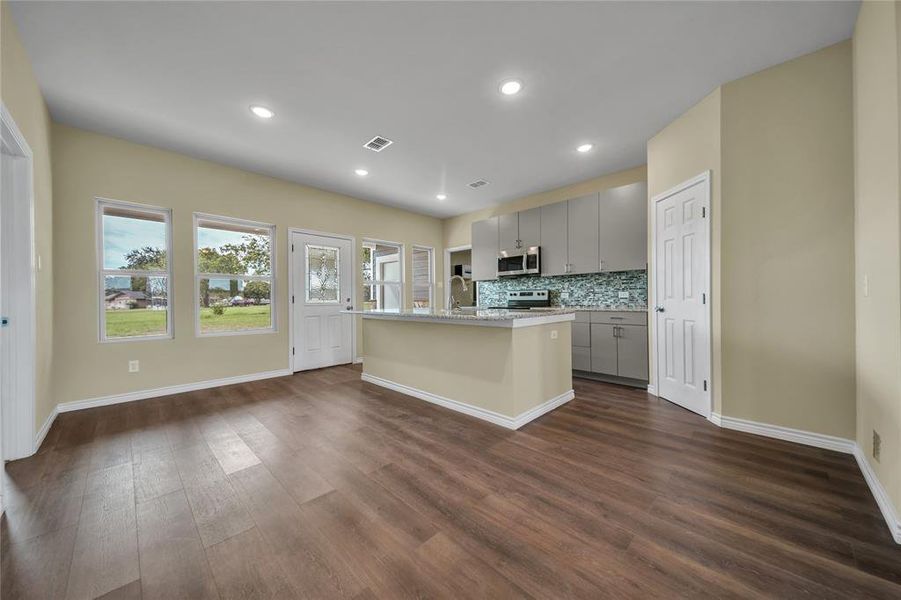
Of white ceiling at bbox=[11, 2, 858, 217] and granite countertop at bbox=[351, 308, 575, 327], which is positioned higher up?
white ceiling at bbox=[11, 2, 858, 217]

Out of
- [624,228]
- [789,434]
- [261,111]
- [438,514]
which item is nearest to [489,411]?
[438,514]

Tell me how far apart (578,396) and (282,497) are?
282cm

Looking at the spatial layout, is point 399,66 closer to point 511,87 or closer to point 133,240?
point 511,87

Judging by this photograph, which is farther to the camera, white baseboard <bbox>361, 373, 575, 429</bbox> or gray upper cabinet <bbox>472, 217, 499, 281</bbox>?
Answer: gray upper cabinet <bbox>472, 217, 499, 281</bbox>

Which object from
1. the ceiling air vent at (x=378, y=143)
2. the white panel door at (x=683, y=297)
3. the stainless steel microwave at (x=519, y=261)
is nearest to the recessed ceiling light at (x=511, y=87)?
the ceiling air vent at (x=378, y=143)

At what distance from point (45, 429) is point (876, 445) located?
17.9ft

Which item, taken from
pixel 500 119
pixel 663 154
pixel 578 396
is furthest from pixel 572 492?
pixel 663 154

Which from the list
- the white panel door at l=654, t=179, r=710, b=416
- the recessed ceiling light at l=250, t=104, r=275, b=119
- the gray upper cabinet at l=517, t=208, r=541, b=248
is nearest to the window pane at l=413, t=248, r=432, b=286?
the gray upper cabinet at l=517, t=208, r=541, b=248

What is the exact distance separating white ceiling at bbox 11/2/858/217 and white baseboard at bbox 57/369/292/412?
8.37 ft

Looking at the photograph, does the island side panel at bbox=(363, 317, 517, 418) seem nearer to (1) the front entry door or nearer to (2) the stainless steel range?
(1) the front entry door

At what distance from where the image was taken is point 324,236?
496 cm

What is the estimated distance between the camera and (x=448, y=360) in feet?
10.4

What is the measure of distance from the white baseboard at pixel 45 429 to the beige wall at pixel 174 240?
0.18m

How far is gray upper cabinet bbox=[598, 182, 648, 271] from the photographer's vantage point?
12.8 ft
